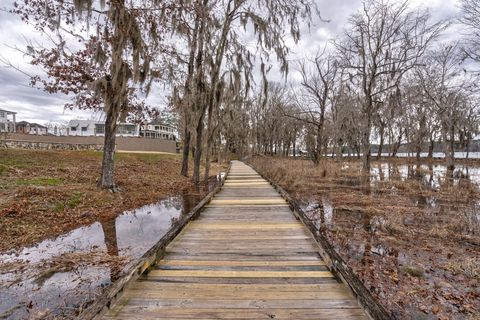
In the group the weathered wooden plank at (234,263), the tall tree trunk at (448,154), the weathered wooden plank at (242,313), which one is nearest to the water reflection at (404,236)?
the weathered wooden plank at (234,263)

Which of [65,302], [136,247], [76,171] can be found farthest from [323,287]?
[76,171]

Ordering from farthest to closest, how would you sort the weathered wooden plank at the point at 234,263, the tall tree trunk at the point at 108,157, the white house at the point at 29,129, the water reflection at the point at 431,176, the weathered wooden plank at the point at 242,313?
1. the white house at the point at 29,129
2. the water reflection at the point at 431,176
3. the tall tree trunk at the point at 108,157
4. the weathered wooden plank at the point at 234,263
5. the weathered wooden plank at the point at 242,313

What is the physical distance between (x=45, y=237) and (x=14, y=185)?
443cm

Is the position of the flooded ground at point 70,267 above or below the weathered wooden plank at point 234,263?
below

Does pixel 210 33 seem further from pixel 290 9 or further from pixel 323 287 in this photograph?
pixel 323 287

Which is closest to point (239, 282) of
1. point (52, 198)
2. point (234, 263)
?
point (234, 263)

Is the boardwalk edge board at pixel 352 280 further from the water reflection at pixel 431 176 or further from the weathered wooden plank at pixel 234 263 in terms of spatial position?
the water reflection at pixel 431 176

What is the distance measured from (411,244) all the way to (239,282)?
13.7 feet

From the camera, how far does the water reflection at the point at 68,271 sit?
10.4ft

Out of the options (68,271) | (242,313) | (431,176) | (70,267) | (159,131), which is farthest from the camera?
(159,131)

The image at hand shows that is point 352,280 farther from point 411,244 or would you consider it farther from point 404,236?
point 404,236

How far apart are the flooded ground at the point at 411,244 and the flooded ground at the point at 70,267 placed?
3.59 m

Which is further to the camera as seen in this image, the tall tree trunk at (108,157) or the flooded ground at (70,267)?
the tall tree trunk at (108,157)

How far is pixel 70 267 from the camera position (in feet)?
13.8
